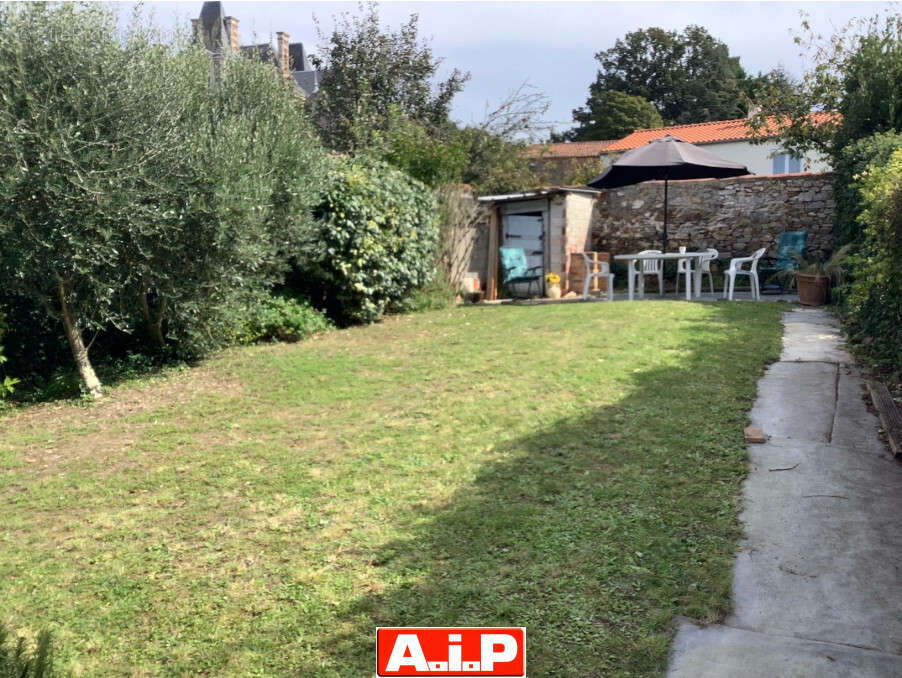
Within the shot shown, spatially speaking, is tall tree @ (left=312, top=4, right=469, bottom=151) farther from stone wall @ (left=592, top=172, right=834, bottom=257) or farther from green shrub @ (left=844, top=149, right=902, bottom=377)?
green shrub @ (left=844, top=149, right=902, bottom=377)

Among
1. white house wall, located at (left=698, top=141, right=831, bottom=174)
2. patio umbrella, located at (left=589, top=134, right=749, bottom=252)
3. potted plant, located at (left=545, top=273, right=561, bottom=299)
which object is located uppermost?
white house wall, located at (left=698, top=141, right=831, bottom=174)

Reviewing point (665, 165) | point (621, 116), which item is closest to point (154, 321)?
point (665, 165)

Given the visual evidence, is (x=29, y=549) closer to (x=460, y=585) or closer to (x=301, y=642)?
(x=301, y=642)

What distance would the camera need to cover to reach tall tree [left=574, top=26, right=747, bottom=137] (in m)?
48.4

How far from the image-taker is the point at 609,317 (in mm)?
9711

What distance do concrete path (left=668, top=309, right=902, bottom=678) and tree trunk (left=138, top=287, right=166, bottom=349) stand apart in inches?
230

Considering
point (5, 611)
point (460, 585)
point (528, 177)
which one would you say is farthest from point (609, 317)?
point (528, 177)

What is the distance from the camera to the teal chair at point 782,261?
13.1 metres

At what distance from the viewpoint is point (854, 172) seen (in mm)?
9438

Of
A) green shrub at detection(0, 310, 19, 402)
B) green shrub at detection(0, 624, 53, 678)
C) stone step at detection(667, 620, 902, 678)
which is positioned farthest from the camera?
green shrub at detection(0, 310, 19, 402)

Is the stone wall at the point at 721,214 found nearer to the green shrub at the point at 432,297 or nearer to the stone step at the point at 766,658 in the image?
the green shrub at the point at 432,297

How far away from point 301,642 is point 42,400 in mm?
5400

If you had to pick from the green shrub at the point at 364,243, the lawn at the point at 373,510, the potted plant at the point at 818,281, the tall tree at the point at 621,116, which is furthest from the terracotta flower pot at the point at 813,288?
the tall tree at the point at 621,116

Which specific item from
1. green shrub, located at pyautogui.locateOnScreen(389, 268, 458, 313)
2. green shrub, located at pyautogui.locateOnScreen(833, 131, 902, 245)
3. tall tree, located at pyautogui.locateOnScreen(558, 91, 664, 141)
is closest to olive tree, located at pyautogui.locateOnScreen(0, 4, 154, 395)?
green shrub, located at pyautogui.locateOnScreen(389, 268, 458, 313)
